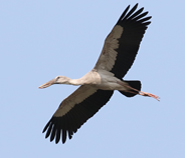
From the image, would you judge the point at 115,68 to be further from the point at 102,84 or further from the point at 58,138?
the point at 58,138

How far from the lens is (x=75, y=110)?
12992 millimetres

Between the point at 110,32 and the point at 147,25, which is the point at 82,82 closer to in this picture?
the point at 110,32

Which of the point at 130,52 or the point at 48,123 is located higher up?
the point at 130,52

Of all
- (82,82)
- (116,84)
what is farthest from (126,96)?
(82,82)

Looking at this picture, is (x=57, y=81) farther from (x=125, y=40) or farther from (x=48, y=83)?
(x=125, y=40)

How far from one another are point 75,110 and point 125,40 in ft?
8.06

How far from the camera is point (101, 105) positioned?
12.7 m

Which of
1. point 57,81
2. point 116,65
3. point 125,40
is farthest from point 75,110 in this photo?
point 125,40

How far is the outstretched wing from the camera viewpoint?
467 inches

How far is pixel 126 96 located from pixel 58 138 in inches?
91.0

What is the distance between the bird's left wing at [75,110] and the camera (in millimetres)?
12719

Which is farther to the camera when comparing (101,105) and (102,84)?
(101,105)

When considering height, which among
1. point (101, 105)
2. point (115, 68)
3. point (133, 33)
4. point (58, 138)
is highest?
point (133, 33)

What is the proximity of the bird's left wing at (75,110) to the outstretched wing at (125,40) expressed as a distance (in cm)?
94
